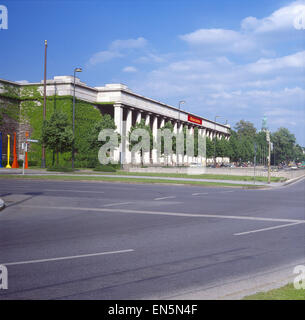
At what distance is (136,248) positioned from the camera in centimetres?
793

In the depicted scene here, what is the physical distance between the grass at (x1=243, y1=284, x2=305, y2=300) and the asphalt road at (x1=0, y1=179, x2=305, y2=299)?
93 cm

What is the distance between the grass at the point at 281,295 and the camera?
454cm

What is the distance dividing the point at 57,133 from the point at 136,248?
114 ft

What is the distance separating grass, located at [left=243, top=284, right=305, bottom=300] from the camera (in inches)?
179

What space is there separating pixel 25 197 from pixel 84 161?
33.9 m

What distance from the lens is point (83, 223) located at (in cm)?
1111

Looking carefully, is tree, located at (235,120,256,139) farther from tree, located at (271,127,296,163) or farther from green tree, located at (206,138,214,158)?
green tree, located at (206,138,214,158)

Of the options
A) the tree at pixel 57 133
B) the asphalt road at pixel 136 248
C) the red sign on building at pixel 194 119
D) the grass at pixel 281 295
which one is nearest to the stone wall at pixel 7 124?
the tree at pixel 57 133

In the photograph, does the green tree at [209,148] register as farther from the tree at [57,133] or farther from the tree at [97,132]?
the tree at [57,133]

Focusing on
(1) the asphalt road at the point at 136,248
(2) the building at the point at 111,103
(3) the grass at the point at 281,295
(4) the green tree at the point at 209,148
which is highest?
(2) the building at the point at 111,103

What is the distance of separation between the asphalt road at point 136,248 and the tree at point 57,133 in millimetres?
26848

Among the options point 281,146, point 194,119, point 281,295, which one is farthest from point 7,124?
point 281,146

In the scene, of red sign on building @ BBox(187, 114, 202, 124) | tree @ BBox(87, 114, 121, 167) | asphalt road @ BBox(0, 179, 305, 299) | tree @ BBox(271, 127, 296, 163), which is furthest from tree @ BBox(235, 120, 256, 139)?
asphalt road @ BBox(0, 179, 305, 299)
